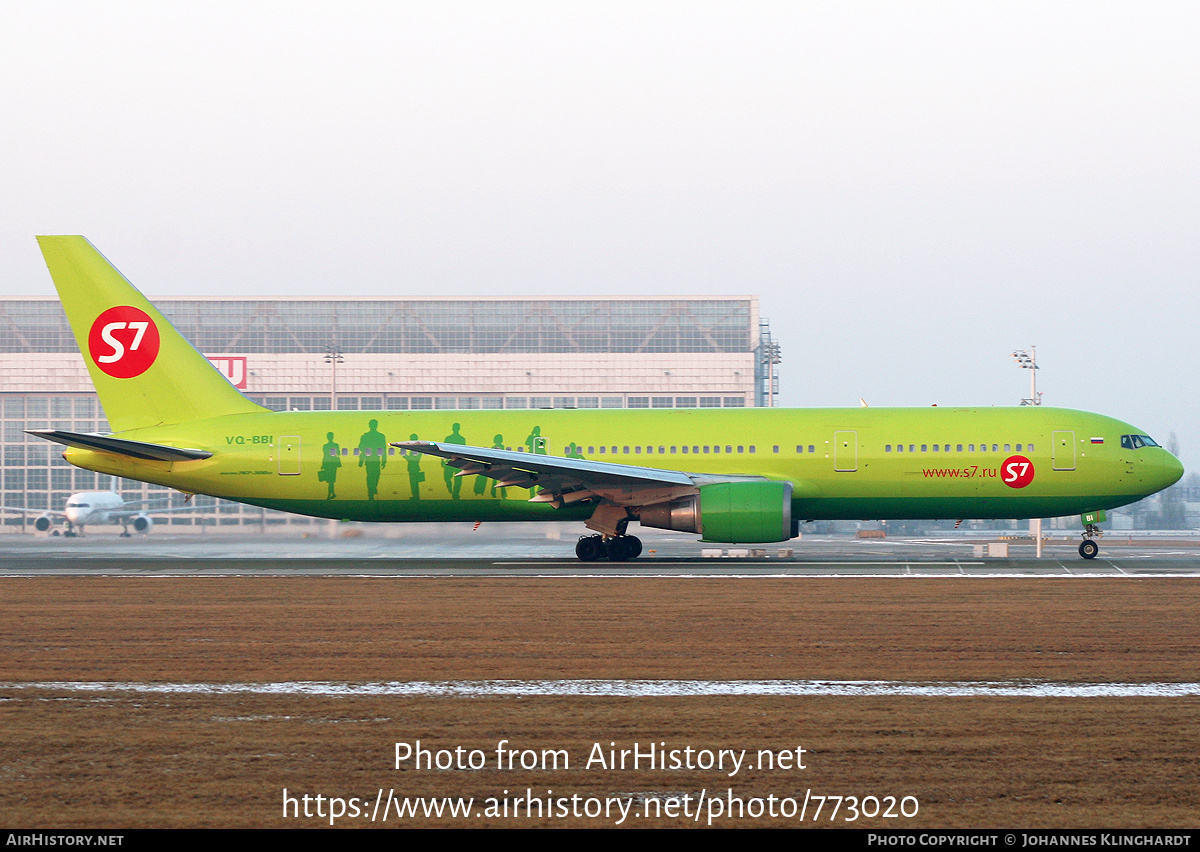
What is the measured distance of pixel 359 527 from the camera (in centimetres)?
4469

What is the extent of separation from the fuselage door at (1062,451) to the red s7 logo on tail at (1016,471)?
2.26 feet

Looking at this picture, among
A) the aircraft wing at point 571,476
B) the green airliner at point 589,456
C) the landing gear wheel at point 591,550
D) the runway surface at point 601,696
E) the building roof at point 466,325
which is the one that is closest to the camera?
the runway surface at point 601,696

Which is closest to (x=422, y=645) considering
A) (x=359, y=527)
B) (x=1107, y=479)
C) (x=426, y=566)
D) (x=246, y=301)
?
(x=426, y=566)

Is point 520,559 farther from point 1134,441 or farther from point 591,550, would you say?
point 1134,441

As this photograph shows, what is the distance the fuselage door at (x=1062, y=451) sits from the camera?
29906 millimetres

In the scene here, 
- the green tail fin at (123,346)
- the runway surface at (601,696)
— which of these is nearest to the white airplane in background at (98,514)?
the green tail fin at (123,346)

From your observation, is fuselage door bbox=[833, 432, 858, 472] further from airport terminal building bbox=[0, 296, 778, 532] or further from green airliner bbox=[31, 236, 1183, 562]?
airport terminal building bbox=[0, 296, 778, 532]

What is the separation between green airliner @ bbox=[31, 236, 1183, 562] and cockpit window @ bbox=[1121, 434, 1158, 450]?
97mm

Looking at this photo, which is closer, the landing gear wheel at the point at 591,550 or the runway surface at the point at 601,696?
the runway surface at the point at 601,696

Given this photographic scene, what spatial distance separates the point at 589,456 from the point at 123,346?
1379cm

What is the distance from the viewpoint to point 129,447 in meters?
30.9

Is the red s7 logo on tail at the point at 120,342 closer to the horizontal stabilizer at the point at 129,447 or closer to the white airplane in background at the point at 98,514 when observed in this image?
the horizontal stabilizer at the point at 129,447

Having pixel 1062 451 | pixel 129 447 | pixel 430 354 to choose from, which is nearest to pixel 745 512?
pixel 1062 451

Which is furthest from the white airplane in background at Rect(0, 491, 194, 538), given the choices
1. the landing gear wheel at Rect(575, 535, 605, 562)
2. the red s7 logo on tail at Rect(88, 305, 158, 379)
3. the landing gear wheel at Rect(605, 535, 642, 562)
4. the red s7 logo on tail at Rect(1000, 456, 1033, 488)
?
the red s7 logo on tail at Rect(1000, 456, 1033, 488)
